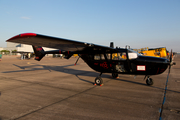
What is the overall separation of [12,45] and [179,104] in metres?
146

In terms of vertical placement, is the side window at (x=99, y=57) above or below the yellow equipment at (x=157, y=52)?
below

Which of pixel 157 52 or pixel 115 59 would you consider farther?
pixel 157 52

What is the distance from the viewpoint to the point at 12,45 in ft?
415

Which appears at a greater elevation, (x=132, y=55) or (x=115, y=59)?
(x=132, y=55)

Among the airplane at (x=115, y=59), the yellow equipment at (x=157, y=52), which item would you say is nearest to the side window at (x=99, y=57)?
the airplane at (x=115, y=59)

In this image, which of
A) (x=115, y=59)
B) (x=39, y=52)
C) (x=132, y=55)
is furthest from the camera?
(x=39, y=52)

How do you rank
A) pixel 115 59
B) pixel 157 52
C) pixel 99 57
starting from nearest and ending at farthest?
pixel 115 59 → pixel 99 57 → pixel 157 52

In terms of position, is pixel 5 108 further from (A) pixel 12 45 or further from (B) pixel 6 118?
(A) pixel 12 45

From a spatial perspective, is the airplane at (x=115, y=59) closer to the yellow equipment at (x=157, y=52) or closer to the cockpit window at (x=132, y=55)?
the cockpit window at (x=132, y=55)

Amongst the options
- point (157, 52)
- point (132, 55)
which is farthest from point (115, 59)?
point (157, 52)

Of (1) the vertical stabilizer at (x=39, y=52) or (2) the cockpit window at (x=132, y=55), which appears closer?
(2) the cockpit window at (x=132, y=55)

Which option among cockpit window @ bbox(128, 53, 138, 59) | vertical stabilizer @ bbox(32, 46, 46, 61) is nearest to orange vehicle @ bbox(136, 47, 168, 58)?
cockpit window @ bbox(128, 53, 138, 59)

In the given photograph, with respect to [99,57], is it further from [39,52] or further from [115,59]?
[39,52]

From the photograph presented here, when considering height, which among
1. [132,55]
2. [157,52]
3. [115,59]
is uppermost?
[157,52]
